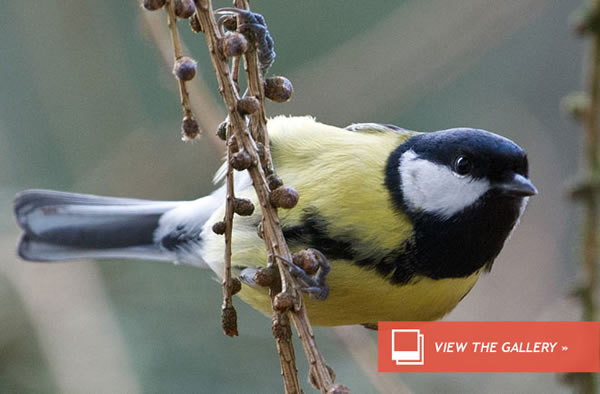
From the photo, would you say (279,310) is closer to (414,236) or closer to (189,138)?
(189,138)

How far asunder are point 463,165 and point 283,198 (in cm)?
58

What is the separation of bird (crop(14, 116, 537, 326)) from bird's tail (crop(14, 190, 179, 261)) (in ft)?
1.31

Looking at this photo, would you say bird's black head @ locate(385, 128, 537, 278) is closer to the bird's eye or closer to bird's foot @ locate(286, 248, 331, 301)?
the bird's eye

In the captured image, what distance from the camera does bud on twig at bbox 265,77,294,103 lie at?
3.75 feet

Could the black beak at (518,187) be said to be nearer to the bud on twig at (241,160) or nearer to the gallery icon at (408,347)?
the gallery icon at (408,347)

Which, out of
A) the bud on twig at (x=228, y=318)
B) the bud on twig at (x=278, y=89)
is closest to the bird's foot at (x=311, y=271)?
the bud on twig at (x=228, y=318)

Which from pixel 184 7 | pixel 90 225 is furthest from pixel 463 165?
pixel 90 225

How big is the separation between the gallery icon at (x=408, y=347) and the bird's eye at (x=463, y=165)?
1.14ft

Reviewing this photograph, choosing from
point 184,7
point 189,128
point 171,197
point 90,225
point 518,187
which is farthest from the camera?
point 171,197

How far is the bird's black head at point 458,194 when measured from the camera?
4.99 feet

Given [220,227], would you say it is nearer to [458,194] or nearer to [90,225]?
[458,194]

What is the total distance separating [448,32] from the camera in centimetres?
224

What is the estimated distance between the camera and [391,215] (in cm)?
151

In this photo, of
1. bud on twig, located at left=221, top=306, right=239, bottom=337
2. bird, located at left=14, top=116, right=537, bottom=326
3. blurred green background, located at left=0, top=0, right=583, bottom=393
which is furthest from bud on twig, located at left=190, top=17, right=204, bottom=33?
blurred green background, located at left=0, top=0, right=583, bottom=393
